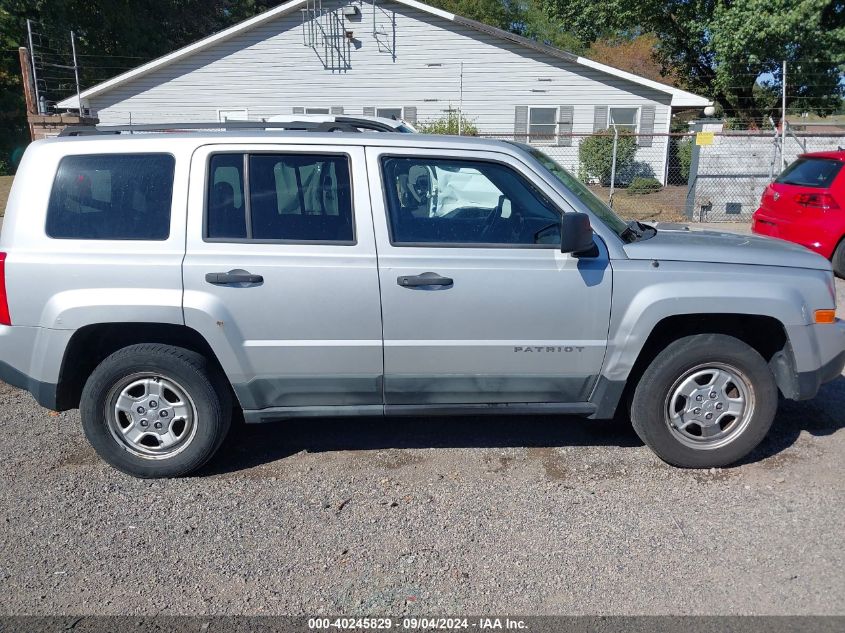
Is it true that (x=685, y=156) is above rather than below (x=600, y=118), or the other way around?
below

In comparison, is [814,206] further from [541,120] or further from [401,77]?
[401,77]

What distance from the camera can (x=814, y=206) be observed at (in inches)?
372

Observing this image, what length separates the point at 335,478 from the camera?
13.9 feet

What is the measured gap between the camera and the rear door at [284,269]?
3.94 m

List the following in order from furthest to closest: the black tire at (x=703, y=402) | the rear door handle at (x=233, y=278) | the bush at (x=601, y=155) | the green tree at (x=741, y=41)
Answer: the green tree at (x=741, y=41) < the bush at (x=601, y=155) < the black tire at (x=703, y=402) < the rear door handle at (x=233, y=278)

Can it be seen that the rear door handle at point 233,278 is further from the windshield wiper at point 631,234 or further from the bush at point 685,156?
the bush at point 685,156

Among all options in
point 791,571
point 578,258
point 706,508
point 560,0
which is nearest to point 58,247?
point 578,258

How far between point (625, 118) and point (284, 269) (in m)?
20.6

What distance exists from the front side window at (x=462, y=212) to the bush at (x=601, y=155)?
672 inches

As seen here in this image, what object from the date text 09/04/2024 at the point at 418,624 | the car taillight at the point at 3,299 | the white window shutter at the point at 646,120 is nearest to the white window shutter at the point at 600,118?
the white window shutter at the point at 646,120

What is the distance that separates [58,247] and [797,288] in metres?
4.07

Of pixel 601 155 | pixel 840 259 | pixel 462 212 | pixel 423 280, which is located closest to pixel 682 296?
pixel 462 212

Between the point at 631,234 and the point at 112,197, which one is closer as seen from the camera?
the point at 112,197

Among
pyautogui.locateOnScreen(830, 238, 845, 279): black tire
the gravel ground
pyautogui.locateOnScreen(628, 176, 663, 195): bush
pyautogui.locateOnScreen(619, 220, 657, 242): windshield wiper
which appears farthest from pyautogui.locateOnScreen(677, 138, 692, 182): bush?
the gravel ground
